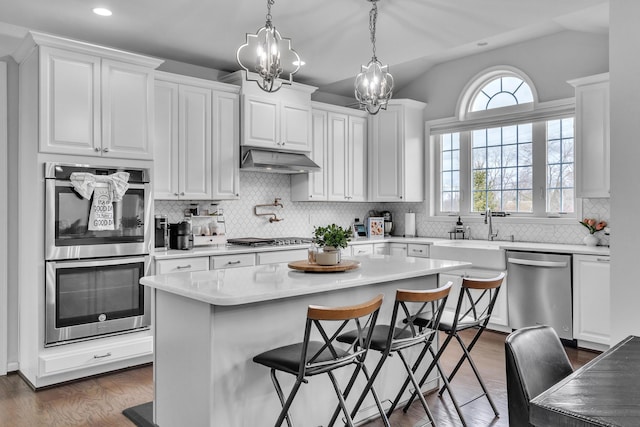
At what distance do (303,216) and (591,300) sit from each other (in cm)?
325

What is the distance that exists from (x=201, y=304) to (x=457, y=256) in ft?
11.6

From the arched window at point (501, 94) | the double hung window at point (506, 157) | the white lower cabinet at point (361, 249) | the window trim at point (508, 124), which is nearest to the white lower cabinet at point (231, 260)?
the white lower cabinet at point (361, 249)

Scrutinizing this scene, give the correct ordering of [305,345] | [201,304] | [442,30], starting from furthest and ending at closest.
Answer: [442,30] < [201,304] < [305,345]

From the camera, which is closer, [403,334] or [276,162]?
[403,334]

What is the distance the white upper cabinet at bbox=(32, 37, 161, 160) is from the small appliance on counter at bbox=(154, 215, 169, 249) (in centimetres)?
71

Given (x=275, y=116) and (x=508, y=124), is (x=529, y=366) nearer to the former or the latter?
(x=275, y=116)

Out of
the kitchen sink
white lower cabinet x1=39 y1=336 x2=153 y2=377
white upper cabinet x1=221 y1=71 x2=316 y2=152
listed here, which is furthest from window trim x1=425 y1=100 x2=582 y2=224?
white lower cabinet x1=39 y1=336 x2=153 y2=377

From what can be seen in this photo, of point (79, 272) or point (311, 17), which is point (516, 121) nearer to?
point (311, 17)

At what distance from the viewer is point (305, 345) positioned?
207cm

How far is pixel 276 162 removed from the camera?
5059 millimetres

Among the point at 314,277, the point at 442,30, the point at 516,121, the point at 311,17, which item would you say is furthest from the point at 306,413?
the point at 516,121

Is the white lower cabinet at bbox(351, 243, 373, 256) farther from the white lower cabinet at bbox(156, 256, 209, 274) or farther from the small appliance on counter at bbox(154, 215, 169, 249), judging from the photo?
the small appliance on counter at bbox(154, 215, 169, 249)

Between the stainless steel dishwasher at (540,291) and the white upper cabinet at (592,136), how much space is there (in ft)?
2.40

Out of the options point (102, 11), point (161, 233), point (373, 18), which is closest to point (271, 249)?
point (161, 233)
